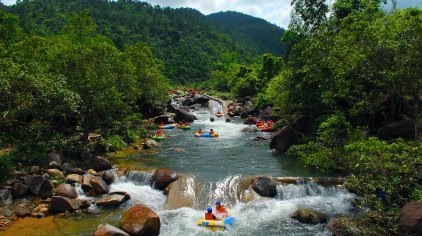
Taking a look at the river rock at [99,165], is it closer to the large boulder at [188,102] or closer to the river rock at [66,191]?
the river rock at [66,191]

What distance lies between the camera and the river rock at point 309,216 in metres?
13.5

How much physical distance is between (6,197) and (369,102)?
16060 millimetres

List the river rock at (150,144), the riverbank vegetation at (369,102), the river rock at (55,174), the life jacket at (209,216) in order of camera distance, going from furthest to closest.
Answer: the river rock at (150,144), the river rock at (55,174), the life jacket at (209,216), the riverbank vegetation at (369,102)

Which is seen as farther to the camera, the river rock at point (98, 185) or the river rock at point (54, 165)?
the river rock at point (54, 165)

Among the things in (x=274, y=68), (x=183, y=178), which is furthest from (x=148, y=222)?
(x=274, y=68)

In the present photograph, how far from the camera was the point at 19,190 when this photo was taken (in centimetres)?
A: 1531

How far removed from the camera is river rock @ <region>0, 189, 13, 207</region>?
14617 millimetres

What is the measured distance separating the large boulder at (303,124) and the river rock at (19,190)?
16.3 metres

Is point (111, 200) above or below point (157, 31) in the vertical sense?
below

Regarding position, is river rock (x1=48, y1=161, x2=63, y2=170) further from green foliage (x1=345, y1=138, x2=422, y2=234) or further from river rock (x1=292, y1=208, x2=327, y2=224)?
green foliage (x1=345, y1=138, x2=422, y2=234)

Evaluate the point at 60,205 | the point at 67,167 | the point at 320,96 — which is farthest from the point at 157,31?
the point at 60,205

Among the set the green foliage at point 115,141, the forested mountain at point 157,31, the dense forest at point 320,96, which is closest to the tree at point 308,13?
the dense forest at point 320,96

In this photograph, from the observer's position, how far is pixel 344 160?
46.6ft

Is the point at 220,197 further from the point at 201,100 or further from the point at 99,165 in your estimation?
the point at 201,100
